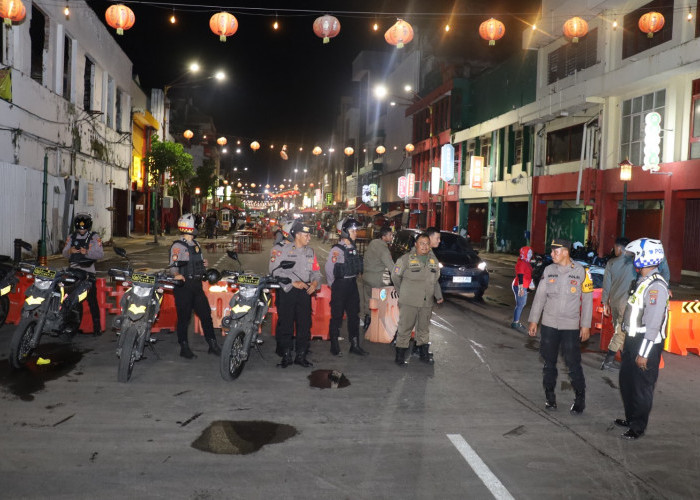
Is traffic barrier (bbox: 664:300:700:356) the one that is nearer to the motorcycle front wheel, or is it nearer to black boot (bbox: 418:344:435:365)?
black boot (bbox: 418:344:435:365)

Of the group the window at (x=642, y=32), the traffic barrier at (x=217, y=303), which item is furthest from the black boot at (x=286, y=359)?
the window at (x=642, y=32)

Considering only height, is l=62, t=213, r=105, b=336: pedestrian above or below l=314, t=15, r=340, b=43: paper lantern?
below

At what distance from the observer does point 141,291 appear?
6695 millimetres

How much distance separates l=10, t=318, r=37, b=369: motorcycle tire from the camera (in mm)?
6586

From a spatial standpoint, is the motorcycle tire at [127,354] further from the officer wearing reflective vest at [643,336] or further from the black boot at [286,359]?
the officer wearing reflective vest at [643,336]

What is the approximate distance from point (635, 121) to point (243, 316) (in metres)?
21.9

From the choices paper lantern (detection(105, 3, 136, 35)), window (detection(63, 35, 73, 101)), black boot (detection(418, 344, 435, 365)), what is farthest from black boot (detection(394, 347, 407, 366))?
window (detection(63, 35, 73, 101))

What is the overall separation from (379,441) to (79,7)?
25.5 meters

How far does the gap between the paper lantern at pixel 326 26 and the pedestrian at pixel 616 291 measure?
8.77 m

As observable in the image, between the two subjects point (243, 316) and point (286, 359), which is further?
point (286, 359)

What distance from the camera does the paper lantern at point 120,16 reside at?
14.4 m

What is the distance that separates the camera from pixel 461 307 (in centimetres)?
1313

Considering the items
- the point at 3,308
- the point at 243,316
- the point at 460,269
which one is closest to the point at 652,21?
the point at 460,269

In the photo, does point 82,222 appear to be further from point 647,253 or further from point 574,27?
point 574,27
